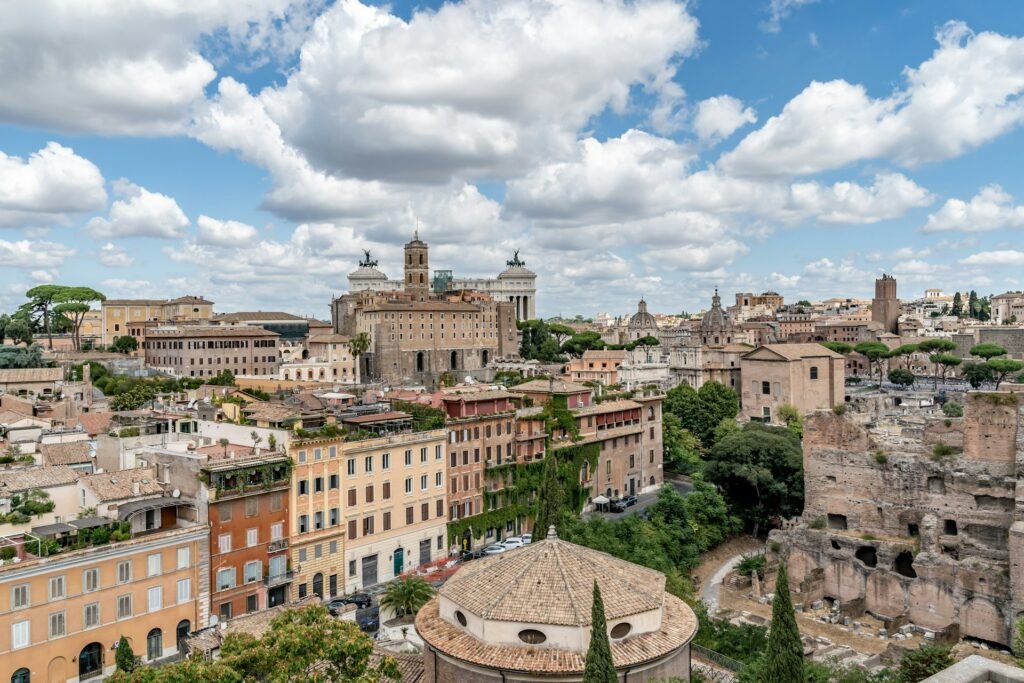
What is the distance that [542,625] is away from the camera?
19.0 m

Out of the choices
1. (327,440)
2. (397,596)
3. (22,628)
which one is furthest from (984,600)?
(22,628)

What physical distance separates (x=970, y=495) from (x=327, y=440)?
103ft

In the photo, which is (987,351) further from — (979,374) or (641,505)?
(641,505)

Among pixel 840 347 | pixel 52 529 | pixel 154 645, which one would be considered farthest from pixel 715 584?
pixel 840 347

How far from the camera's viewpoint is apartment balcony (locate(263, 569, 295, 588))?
124 ft

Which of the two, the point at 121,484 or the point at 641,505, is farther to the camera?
the point at 641,505

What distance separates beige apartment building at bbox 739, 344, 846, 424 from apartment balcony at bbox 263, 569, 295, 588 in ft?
180

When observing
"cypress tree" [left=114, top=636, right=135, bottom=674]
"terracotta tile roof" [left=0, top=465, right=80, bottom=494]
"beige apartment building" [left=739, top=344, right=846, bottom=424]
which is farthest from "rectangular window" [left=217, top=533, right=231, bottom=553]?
"beige apartment building" [left=739, top=344, right=846, bottom=424]

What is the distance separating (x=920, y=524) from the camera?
4059cm

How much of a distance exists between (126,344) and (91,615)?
84159 millimetres

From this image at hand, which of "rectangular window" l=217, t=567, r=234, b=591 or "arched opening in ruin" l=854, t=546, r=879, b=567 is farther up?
"rectangular window" l=217, t=567, r=234, b=591

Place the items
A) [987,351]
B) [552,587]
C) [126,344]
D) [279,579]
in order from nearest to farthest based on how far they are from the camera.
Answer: [552,587]
[279,579]
[126,344]
[987,351]

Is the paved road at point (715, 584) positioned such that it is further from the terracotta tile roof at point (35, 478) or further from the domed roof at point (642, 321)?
the domed roof at point (642, 321)

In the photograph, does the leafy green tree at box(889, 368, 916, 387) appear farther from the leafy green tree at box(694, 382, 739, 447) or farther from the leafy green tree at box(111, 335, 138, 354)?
the leafy green tree at box(111, 335, 138, 354)
